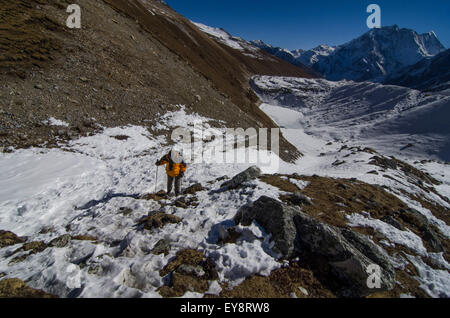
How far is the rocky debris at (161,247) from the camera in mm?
4686

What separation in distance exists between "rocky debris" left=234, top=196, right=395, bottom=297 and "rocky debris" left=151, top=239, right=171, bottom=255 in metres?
2.08

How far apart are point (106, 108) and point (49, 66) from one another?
5.04 metres

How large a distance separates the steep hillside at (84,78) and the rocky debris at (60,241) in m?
8.36

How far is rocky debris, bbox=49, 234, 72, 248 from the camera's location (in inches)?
192

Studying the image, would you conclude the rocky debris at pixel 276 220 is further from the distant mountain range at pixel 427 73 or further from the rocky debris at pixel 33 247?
the distant mountain range at pixel 427 73

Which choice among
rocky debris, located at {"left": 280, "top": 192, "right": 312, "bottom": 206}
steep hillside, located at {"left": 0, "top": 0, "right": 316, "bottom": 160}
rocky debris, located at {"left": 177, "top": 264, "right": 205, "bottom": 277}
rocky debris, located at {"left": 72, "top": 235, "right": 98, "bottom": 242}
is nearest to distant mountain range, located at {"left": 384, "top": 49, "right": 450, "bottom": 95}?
steep hillside, located at {"left": 0, "top": 0, "right": 316, "bottom": 160}

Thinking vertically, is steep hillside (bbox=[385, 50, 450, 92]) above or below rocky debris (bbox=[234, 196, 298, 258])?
above

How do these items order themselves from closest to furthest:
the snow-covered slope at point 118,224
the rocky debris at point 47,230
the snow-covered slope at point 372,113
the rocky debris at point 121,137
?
the snow-covered slope at point 118,224, the rocky debris at point 47,230, the rocky debris at point 121,137, the snow-covered slope at point 372,113

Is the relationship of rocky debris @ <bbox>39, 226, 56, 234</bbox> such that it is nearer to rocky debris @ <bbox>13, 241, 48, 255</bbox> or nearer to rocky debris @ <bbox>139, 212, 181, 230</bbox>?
rocky debris @ <bbox>13, 241, 48, 255</bbox>

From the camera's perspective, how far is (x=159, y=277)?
3967mm

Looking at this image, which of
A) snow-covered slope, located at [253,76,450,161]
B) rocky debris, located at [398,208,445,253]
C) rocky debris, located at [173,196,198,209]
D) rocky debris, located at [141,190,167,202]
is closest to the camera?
rocky debris, located at [398,208,445,253]

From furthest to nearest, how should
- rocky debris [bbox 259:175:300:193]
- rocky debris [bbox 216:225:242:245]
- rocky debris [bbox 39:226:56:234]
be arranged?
rocky debris [bbox 259:175:300:193], rocky debris [bbox 39:226:56:234], rocky debris [bbox 216:225:242:245]

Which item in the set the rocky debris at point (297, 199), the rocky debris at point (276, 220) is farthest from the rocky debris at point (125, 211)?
the rocky debris at point (297, 199)
